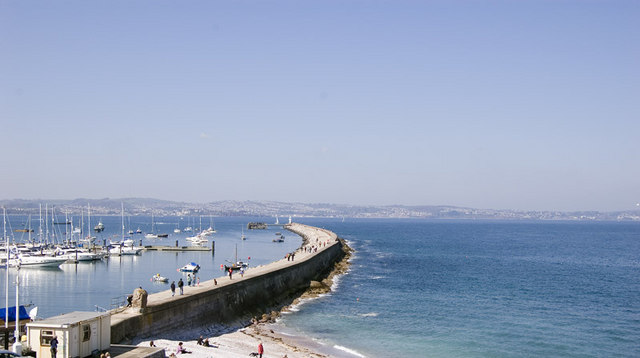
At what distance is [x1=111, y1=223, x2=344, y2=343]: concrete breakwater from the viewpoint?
25609 millimetres

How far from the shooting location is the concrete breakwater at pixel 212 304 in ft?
84.0

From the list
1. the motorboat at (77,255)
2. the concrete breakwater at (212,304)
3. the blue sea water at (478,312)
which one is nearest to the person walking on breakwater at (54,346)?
the concrete breakwater at (212,304)

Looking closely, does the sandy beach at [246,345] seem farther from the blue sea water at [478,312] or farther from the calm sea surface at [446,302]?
the blue sea water at [478,312]

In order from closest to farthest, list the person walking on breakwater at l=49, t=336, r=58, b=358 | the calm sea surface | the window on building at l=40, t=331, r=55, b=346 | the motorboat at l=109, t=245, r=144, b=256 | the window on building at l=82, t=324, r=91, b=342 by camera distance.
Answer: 1. the person walking on breakwater at l=49, t=336, r=58, b=358
2. the window on building at l=40, t=331, r=55, b=346
3. the window on building at l=82, t=324, r=91, b=342
4. the calm sea surface
5. the motorboat at l=109, t=245, r=144, b=256

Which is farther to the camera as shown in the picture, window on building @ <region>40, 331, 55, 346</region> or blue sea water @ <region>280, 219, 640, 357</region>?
blue sea water @ <region>280, 219, 640, 357</region>

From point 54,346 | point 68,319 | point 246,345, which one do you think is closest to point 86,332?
point 68,319

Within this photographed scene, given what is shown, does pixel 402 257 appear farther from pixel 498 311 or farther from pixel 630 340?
pixel 630 340

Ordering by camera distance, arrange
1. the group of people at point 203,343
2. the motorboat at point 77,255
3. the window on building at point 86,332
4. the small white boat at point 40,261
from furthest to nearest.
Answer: the motorboat at point 77,255
the small white boat at point 40,261
the group of people at point 203,343
the window on building at point 86,332

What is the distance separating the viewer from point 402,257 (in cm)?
8569

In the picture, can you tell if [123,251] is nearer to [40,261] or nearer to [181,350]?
[40,261]

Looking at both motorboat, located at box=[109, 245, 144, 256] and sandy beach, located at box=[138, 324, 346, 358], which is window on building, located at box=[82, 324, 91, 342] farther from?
motorboat, located at box=[109, 245, 144, 256]

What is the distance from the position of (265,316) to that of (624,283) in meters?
40.8

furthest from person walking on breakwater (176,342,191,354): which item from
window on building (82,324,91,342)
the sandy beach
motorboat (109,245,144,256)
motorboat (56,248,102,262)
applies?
motorboat (109,245,144,256)

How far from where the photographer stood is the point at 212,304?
3294 cm
